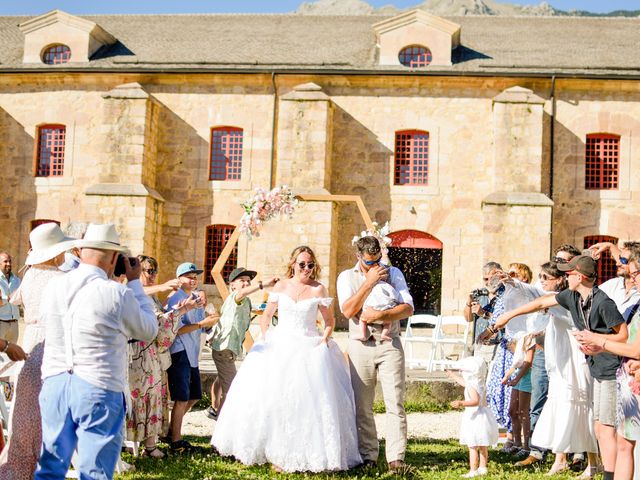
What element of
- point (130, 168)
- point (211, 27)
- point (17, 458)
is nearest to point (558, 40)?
point (211, 27)

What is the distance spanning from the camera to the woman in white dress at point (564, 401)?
275 inches

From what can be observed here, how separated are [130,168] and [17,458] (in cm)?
1656

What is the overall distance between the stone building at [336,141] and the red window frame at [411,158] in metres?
0.04

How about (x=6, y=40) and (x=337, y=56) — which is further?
(x=6, y=40)

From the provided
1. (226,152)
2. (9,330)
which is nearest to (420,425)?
(9,330)

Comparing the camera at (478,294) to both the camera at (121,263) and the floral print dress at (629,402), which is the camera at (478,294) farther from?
the camera at (121,263)

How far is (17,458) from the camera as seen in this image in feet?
17.0

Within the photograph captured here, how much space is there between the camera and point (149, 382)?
23.5ft

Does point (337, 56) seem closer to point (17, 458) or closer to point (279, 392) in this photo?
point (279, 392)

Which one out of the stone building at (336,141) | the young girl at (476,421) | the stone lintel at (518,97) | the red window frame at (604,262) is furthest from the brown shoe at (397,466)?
the red window frame at (604,262)

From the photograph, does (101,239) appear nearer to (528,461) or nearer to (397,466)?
(397,466)

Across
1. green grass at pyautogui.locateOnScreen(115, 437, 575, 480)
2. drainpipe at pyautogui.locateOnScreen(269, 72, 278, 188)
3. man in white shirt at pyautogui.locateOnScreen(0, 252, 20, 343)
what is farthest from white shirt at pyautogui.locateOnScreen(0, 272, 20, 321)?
drainpipe at pyautogui.locateOnScreen(269, 72, 278, 188)

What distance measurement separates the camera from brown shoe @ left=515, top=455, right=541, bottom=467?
747cm

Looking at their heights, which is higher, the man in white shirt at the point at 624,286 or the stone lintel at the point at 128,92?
the stone lintel at the point at 128,92
